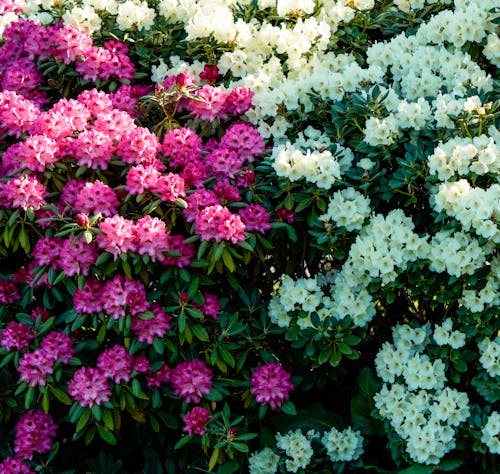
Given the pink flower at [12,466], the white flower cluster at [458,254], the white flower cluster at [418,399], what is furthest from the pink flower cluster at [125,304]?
the white flower cluster at [458,254]

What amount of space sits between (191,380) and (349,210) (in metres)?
0.85

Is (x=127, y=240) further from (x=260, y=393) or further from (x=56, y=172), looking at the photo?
(x=260, y=393)

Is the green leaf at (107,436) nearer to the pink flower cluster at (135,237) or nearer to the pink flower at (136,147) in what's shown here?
the pink flower cluster at (135,237)

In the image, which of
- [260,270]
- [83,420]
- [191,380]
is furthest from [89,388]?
[260,270]

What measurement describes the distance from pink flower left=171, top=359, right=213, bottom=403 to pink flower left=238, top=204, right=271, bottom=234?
1.73ft

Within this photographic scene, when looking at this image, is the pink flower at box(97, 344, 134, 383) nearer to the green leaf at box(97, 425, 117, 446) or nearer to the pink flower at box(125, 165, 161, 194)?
the green leaf at box(97, 425, 117, 446)

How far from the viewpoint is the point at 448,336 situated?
3119mm

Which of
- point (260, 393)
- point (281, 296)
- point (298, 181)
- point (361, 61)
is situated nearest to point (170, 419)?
point (260, 393)

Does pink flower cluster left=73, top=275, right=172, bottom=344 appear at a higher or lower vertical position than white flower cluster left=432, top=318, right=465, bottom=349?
higher

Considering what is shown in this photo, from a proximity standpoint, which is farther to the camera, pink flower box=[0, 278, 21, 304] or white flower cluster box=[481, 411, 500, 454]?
pink flower box=[0, 278, 21, 304]

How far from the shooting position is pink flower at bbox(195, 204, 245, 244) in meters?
2.93

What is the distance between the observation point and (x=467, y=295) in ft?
9.88

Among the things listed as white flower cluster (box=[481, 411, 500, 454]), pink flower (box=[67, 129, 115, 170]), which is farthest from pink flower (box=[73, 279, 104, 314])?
white flower cluster (box=[481, 411, 500, 454])

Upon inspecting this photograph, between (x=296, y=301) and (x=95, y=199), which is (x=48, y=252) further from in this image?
(x=296, y=301)
